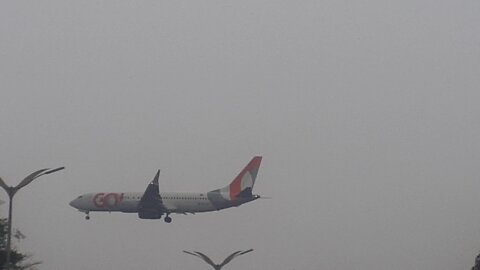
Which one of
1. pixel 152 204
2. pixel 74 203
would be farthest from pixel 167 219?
pixel 74 203

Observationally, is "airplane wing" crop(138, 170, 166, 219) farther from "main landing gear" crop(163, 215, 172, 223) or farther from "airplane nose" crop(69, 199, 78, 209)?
"airplane nose" crop(69, 199, 78, 209)

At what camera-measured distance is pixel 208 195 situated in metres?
138

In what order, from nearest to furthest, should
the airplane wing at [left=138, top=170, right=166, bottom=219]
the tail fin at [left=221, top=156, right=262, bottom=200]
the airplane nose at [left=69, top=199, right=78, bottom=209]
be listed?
the airplane wing at [left=138, top=170, right=166, bottom=219] → the tail fin at [left=221, top=156, right=262, bottom=200] → the airplane nose at [left=69, top=199, right=78, bottom=209]

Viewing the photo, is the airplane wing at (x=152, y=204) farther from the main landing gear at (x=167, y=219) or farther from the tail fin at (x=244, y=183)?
the tail fin at (x=244, y=183)

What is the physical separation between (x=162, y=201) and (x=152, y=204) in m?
2.37

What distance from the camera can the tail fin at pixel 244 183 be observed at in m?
136

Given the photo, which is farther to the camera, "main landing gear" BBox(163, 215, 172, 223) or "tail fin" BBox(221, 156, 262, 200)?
"tail fin" BBox(221, 156, 262, 200)

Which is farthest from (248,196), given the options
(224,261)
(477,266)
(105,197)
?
(477,266)

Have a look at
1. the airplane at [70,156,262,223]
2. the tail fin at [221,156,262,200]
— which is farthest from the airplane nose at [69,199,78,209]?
the tail fin at [221,156,262,200]

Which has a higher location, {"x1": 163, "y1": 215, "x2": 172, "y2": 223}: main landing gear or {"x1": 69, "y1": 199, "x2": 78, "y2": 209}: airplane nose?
{"x1": 69, "y1": 199, "x2": 78, "y2": 209}: airplane nose

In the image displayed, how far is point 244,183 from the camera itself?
14262cm

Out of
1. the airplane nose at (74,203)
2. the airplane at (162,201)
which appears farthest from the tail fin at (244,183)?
the airplane nose at (74,203)

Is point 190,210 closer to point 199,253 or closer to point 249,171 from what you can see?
point 249,171

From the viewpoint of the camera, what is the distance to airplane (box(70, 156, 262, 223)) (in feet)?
442
